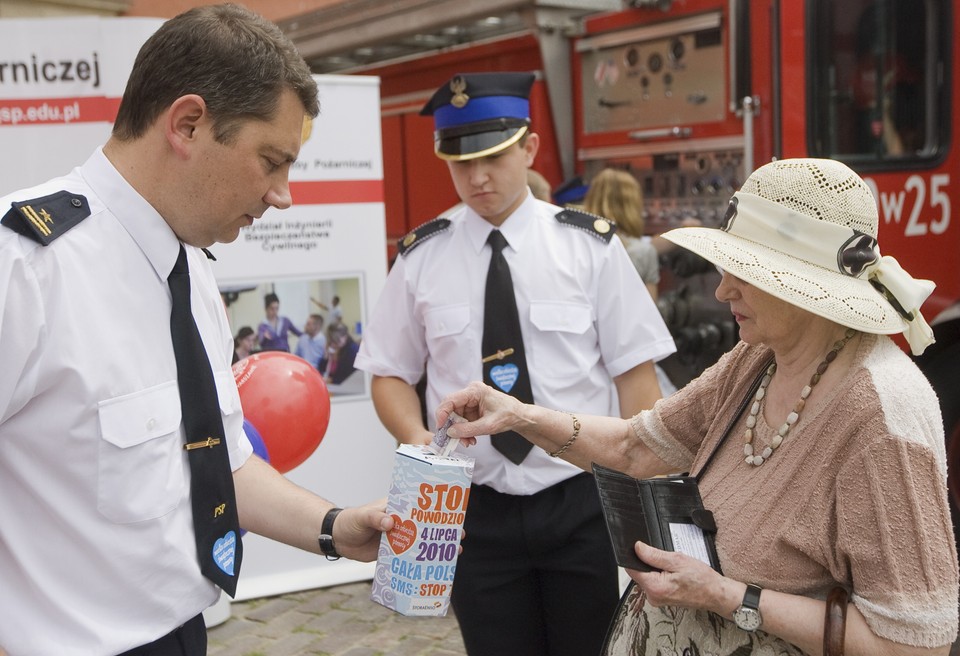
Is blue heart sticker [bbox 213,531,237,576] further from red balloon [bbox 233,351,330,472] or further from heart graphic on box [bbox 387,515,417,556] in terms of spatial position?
red balloon [bbox 233,351,330,472]

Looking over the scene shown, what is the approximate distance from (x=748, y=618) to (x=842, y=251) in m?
0.64

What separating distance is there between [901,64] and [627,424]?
2.97 metres

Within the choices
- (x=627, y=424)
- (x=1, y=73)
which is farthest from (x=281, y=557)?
(x=627, y=424)

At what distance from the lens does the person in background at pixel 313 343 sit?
4.61 meters

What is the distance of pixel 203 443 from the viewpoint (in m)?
1.63

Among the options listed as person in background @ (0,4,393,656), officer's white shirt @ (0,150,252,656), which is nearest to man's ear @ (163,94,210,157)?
person in background @ (0,4,393,656)

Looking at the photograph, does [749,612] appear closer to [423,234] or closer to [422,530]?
[422,530]

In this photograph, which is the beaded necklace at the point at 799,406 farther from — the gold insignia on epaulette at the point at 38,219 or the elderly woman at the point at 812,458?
the gold insignia on epaulette at the point at 38,219

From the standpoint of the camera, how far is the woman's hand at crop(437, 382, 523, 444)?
201 centimetres

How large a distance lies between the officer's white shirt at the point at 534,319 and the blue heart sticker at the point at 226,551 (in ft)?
3.15

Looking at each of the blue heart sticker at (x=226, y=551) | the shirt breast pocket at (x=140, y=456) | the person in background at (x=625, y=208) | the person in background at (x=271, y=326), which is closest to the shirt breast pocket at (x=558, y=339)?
the blue heart sticker at (x=226, y=551)

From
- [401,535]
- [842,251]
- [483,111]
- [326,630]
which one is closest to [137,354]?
[401,535]

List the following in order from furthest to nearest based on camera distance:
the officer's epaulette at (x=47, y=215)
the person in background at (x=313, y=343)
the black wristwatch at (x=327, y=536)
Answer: the person in background at (x=313, y=343)
the black wristwatch at (x=327, y=536)
the officer's epaulette at (x=47, y=215)

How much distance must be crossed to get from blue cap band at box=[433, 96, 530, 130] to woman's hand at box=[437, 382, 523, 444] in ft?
3.11
